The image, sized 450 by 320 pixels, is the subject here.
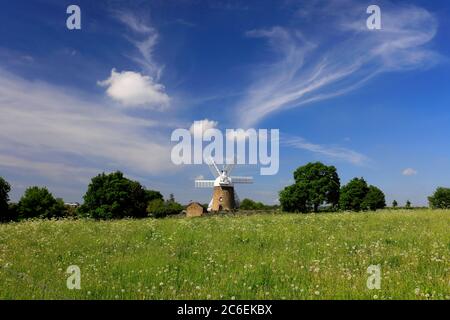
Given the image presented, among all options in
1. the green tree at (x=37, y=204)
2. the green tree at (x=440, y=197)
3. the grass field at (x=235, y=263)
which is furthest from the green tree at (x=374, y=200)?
the grass field at (x=235, y=263)

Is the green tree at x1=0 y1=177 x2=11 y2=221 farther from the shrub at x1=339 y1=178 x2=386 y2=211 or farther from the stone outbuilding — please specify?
the shrub at x1=339 y1=178 x2=386 y2=211

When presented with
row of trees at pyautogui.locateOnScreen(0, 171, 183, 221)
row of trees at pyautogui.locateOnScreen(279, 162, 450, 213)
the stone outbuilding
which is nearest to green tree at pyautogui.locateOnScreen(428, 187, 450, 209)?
row of trees at pyautogui.locateOnScreen(279, 162, 450, 213)

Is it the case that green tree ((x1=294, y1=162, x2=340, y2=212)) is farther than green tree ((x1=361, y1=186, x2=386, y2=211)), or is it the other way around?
green tree ((x1=361, y1=186, x2=386, y2=211))

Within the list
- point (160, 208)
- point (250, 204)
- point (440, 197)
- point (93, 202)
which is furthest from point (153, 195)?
point (440, 197)

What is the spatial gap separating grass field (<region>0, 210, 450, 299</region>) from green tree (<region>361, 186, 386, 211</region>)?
75163 mm

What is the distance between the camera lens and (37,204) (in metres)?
83.7

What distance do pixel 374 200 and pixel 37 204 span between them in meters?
67.1

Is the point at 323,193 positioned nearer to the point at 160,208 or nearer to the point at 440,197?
the point at 160,208

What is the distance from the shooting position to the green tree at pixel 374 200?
8975 cm

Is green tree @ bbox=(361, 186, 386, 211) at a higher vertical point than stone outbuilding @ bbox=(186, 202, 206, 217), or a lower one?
higher

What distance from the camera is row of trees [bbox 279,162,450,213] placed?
8481 centimetres

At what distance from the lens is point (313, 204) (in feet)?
283

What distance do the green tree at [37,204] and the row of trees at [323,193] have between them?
45.0m
